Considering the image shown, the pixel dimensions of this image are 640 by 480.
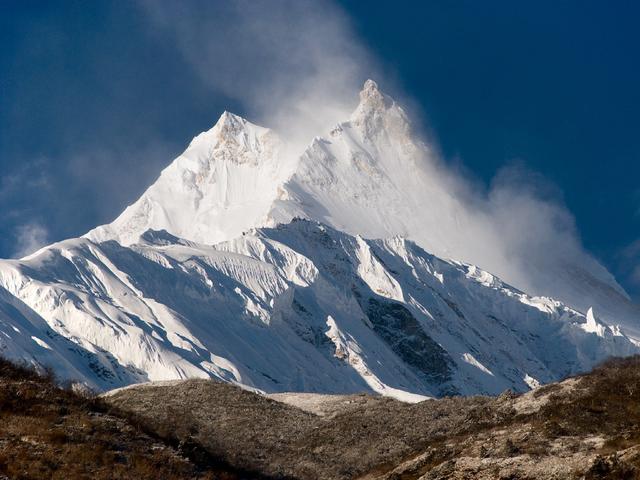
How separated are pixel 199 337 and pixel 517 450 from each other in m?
160

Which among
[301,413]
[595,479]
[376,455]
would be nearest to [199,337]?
[301,413]

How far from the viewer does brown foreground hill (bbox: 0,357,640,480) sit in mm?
31381

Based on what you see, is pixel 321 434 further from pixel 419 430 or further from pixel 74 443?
pixel 74 443

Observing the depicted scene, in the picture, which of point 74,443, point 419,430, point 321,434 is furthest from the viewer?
point 321,434

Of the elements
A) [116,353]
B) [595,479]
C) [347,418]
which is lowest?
[595,479]

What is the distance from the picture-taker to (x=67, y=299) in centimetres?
18725

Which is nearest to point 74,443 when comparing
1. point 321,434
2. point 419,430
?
point 321,434

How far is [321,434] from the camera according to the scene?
163ft

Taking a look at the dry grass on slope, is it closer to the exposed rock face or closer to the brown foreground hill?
the brown foreground hill

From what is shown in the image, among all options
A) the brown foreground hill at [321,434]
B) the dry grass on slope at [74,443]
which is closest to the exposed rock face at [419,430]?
the brown foreground hill at [321,434]

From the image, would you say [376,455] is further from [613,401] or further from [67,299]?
[67,299]

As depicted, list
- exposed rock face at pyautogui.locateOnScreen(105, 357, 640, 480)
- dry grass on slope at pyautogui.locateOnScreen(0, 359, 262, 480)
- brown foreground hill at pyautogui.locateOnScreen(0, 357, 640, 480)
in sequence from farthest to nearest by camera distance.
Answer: exposed rock face at pyautogui.locateOnScreen(105, 357, 640, 480)
brown foreground hill at pyautogui.locateOnScreen(0, 357, 640, 480)
dry grass on slope at pyautogui.locateOnScreen(0, 359, 262, 480)

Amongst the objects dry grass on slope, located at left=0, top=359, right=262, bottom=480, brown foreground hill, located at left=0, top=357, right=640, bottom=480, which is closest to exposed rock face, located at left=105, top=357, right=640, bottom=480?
brown foreground hill, located at left=0, top=357, right=640, bottom=480

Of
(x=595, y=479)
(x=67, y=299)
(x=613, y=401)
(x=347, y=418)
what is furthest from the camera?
(x=67, y=299)
